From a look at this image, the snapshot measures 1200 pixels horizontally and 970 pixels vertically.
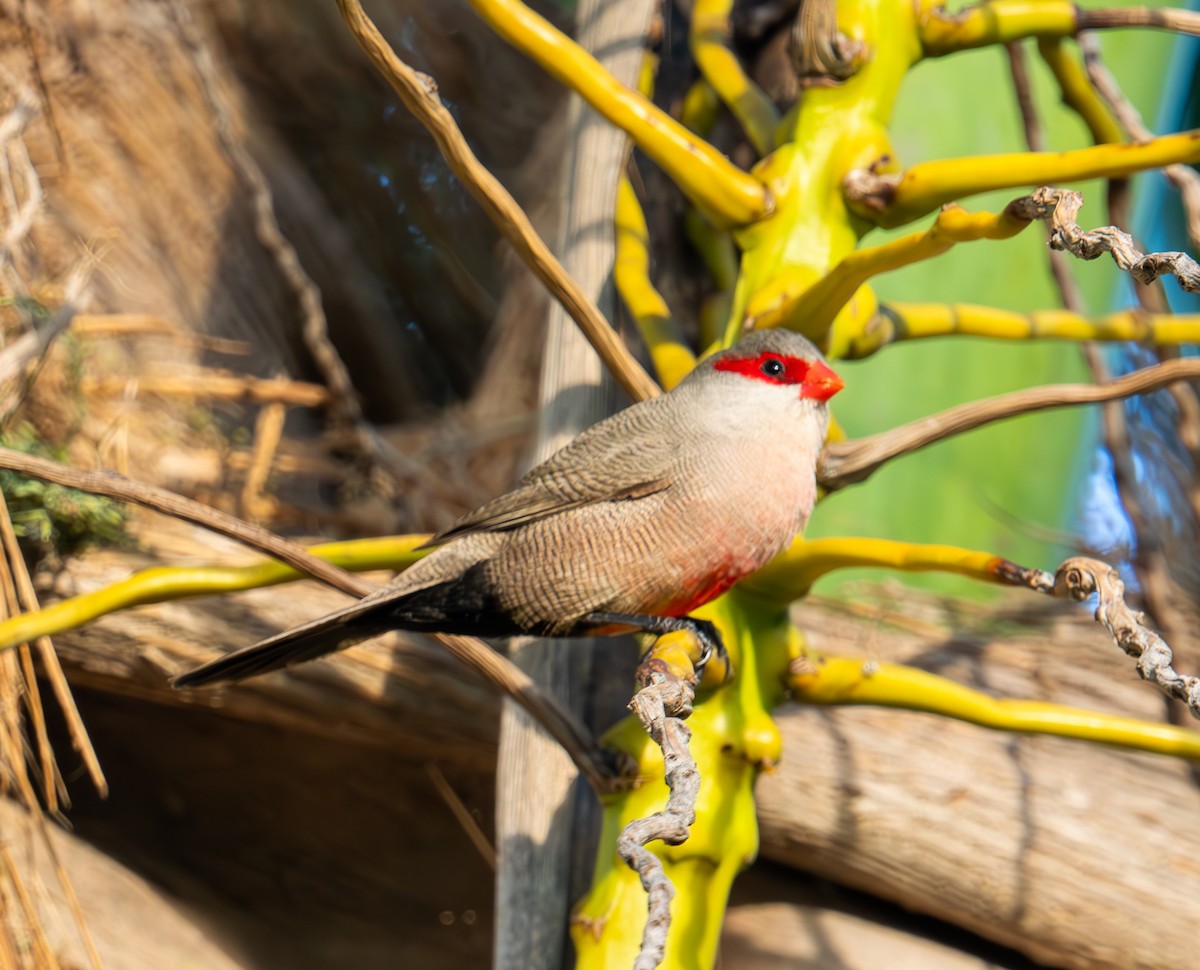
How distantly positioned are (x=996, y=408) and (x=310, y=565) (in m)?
0.91

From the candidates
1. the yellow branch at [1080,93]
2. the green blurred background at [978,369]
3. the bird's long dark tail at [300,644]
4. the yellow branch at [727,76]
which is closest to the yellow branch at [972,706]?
the bird's long dark tail at [300,644]

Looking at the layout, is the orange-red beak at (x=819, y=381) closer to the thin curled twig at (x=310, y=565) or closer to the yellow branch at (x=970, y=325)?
the yellow branch at (x=970, y=325)

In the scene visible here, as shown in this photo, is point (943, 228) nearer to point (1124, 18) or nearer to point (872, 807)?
point (1124, 18)

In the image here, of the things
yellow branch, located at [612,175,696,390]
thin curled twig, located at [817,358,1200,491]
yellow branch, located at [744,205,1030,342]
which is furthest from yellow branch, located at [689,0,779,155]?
thin curled twig, located at [817,358,1200,491]

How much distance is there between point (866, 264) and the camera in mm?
1535

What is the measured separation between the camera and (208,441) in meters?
3.10

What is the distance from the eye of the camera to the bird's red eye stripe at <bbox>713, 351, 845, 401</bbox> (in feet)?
5.69

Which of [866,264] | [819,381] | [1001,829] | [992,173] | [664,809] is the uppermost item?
[992,173]

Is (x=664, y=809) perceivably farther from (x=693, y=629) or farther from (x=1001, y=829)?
(x=1001, y=829)

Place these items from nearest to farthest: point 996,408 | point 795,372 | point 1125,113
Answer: point 996,408, point 795,372, point 1125,113

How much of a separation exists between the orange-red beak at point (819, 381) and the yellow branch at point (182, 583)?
1.91 feet

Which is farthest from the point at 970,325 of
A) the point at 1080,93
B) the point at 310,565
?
the point at 310,565

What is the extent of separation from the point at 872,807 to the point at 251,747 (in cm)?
131

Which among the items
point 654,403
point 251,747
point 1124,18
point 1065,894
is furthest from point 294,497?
point 1124,18
